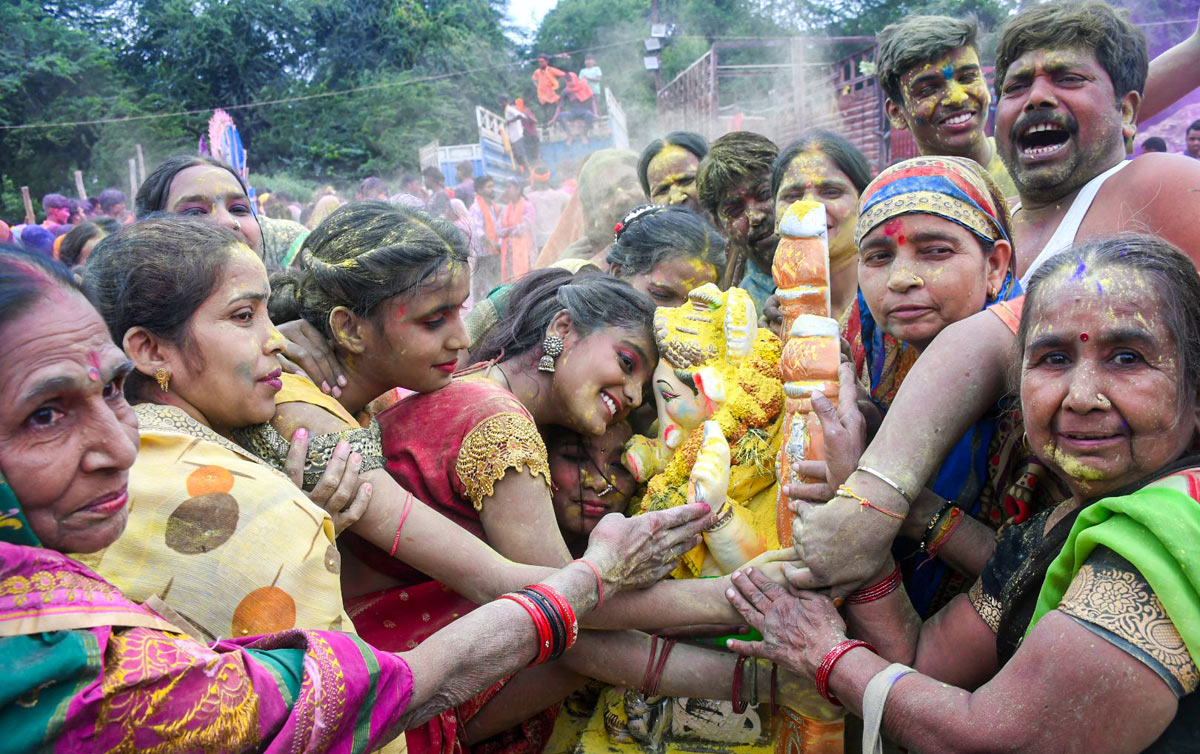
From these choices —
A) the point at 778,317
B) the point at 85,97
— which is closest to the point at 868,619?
the point at 778,317

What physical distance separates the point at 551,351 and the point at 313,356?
2.85 ft

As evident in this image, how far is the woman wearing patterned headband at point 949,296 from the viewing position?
251 centimetres

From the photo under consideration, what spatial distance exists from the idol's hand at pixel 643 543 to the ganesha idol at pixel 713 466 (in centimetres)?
9

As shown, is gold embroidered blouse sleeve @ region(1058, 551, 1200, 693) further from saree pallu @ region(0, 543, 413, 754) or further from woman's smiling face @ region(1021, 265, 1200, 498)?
saree pallu @ region(0, 543, 413, 754)

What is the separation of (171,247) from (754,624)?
79.9 inches

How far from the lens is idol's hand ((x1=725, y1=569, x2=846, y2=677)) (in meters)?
2.46

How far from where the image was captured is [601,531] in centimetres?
275

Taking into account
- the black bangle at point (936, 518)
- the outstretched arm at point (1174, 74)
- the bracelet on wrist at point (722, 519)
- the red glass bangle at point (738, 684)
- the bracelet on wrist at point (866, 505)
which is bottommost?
the red glass bangle at point (738, 684)

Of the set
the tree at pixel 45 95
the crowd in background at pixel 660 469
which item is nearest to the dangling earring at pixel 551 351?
the crowd in background at pixel 660 469

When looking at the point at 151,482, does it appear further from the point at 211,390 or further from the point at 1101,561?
the point at 1101,561

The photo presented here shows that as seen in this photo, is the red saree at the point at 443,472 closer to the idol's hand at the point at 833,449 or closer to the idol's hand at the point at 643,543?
the idol's hand at the point at 643,543

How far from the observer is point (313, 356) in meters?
2.90

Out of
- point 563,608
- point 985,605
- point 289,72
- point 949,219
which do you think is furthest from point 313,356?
point 289,72

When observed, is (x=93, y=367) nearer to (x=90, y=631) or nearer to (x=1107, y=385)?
(x=90, y=631)
